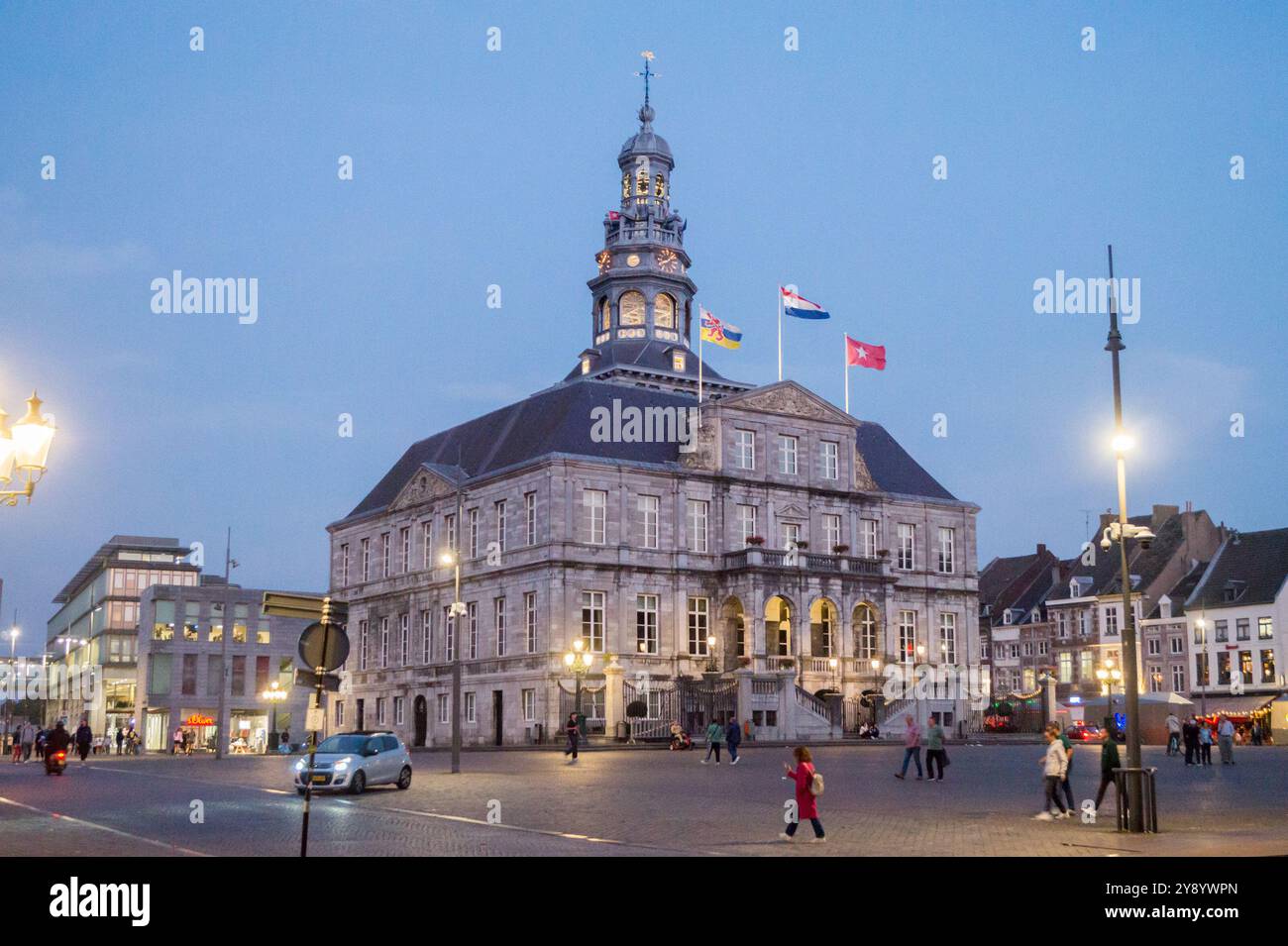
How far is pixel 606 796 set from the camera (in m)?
29.9

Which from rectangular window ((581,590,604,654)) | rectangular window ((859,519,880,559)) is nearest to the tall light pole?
rectangular window ((581,590,604,654))

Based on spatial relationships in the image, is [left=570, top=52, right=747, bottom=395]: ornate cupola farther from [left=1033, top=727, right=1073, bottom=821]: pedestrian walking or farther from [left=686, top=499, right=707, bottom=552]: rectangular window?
[left=1033, top=727, right=1073, bottom=821]: pedestrian walking

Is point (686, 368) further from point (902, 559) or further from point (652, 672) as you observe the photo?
point (652, 672)

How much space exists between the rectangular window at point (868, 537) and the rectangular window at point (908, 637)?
4.00 m

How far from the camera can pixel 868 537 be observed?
77.9 meters

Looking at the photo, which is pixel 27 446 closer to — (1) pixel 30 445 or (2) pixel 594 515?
(1) pixel 30 445

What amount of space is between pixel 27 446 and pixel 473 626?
184ft

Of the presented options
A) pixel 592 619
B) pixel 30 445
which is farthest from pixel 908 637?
pixel 30 445

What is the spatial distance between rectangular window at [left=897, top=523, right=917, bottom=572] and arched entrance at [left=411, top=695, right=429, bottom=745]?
26.6 meters

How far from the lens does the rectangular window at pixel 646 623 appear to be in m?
69.6

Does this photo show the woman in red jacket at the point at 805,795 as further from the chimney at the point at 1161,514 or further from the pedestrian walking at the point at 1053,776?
the chimney at the point at 1161,514

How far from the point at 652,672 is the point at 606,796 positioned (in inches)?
1545

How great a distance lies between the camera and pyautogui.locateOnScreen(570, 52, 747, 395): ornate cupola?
94.8 m
